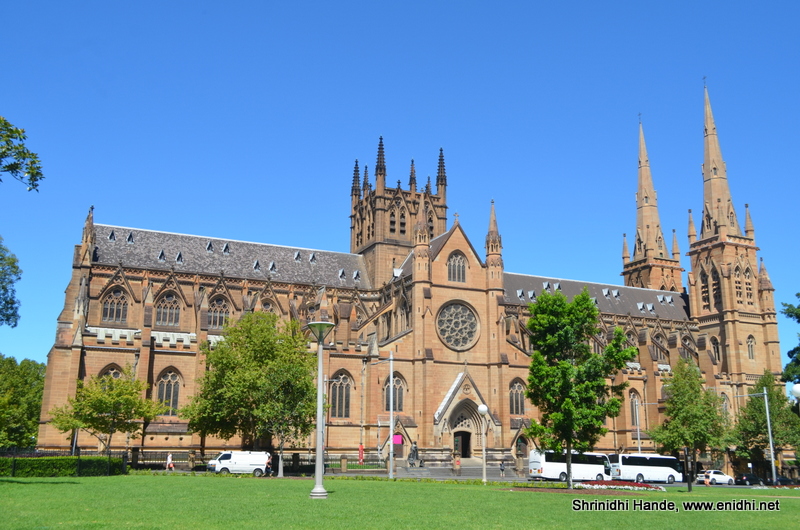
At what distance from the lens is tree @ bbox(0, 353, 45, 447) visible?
6881 cm

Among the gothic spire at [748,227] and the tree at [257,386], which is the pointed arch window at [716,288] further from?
the tree at [257,386]

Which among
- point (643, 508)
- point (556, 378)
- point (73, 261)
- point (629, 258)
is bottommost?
point (643, 508)

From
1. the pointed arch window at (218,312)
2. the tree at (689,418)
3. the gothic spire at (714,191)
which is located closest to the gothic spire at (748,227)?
the gothic spire at (714,191)

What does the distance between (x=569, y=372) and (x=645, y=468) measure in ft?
74.0

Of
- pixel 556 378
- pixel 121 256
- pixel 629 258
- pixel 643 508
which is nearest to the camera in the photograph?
pixel 643 508

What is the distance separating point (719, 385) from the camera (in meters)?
86.3

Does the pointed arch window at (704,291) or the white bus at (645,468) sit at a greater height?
the pointed arch window at (704,291)

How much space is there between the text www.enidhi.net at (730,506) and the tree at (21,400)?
2232 inches

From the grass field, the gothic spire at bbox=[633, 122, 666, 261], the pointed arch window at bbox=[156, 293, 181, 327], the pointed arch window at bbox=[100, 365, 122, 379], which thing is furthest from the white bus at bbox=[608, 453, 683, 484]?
the gothic spire at bbox=[633, 122, 666, 261]

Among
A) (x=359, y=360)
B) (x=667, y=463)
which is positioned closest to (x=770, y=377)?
(x=667, y=463)

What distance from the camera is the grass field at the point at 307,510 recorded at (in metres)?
18.9

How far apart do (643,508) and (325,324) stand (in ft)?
42.8

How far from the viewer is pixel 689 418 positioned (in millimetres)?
67250

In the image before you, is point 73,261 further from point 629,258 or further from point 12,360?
A: point 629,258
